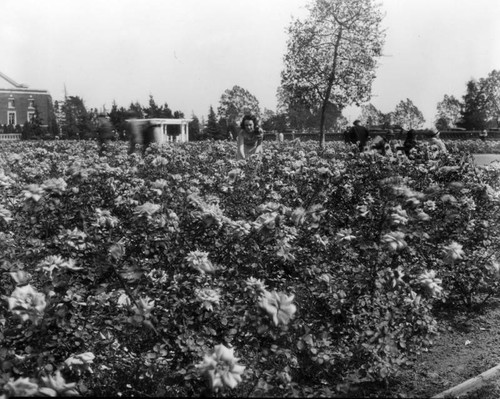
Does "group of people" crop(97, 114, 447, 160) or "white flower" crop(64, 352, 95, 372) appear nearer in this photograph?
"white flower" crop(64, 352, 95, 372)

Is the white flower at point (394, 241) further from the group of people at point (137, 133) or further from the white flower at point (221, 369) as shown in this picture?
the group of people at point (137, 133)

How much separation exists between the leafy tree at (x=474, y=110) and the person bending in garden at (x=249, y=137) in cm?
5013

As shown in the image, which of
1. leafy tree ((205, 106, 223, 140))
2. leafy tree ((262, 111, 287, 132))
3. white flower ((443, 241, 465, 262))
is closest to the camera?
white flower ((443, 241, 465, 262))

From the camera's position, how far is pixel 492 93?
5384 centimetres

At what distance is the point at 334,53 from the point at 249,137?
1465 cm

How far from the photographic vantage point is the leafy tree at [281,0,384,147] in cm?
2055

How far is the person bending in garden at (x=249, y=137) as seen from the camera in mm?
7391

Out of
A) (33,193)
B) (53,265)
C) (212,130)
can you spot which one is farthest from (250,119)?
(212,130)

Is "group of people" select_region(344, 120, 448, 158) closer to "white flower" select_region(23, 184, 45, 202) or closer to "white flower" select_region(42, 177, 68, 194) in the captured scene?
"white flower" select_region(42, 177, 68, 194)

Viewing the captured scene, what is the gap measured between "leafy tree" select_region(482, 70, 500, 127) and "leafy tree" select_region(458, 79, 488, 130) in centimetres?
58

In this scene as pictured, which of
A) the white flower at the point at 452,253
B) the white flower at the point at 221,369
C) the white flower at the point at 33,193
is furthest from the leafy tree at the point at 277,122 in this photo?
the white flower at the point at 221,369

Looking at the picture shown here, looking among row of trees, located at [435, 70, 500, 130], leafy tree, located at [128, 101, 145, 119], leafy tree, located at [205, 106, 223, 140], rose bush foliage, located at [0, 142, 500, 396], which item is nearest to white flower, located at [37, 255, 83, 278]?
rose bush foliage, located at [0, 142, 500, 396]

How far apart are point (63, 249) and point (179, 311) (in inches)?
28.9

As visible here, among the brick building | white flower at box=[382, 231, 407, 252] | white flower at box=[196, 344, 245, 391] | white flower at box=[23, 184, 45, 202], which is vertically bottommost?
white flower at box=[196, 344, 245, 391]
